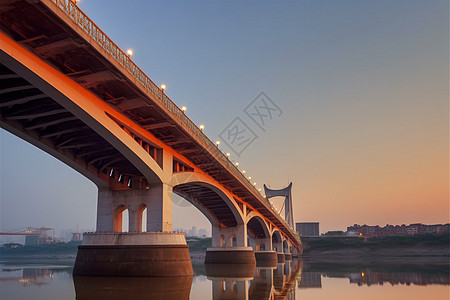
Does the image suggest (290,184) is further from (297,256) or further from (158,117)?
(158,117)

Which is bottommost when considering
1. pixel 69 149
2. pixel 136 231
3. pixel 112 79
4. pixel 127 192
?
pixel 136 231

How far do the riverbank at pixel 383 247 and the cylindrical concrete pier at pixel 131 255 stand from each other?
94611 millimetres

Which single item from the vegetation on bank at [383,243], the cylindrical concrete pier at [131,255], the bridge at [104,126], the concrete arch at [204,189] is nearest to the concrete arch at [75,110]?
the bridge at [104,126]

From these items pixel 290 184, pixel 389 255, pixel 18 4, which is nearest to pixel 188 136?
pixel 18 4

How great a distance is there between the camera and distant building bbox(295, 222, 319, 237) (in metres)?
189

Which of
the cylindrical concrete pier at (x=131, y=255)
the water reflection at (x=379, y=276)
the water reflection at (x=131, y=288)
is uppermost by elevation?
the cylindrical concrete pier at (x=131, y=255)

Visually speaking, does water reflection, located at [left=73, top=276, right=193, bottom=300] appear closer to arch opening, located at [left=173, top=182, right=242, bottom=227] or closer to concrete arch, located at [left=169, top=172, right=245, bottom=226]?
concrete arch, located at [left=169, top=172, right=245, bottom=226]

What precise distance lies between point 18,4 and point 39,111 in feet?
28.8

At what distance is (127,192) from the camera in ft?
93.1

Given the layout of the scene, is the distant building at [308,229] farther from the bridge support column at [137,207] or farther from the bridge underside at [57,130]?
the bridge support column at [137,207]

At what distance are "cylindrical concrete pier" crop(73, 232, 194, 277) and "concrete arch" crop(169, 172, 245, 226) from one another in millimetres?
4663

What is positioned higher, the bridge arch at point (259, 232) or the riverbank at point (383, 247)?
the bridge arch at point (259, 232)

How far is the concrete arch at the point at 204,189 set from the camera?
3228 cm

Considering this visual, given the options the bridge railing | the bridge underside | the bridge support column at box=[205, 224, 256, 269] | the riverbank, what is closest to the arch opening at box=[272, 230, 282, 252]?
the riverbank
